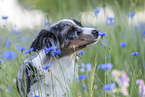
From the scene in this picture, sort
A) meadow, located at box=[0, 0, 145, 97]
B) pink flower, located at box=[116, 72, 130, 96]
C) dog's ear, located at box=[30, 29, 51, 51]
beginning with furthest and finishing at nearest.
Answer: dog's ear, located at box=[30, 29, 51, 51] → meadow, located at box=[0, 0, 145, 97] → pink flower, located at box=[116, 72, 130, 96]

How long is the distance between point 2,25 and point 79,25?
108 cm

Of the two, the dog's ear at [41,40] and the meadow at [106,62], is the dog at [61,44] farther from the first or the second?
the meadow at [106,62]

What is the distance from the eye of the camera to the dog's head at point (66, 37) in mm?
2691

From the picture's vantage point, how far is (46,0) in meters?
15.9

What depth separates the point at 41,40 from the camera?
8.88 ft

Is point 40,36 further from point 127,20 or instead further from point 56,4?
point 56,4

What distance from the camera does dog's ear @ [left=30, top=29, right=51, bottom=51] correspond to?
2.68m

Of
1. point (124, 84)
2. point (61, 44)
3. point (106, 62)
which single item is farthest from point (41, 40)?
point (124, 84)

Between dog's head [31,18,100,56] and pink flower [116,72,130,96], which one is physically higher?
dog's head [31,18,100,56]

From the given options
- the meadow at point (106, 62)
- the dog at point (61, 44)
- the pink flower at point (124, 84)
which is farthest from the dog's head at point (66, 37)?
the pink flower at point (124, 84)

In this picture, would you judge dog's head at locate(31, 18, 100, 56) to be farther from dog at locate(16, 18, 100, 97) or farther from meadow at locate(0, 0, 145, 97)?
meadow at locate(0, 0, 145, 97)

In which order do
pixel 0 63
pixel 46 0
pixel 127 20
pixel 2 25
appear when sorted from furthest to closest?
pixel 46 0, pixel 127 20, pixel 2 25, pixel 0 63

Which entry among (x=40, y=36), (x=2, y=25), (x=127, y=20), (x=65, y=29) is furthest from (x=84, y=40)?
(x=127, y=20)

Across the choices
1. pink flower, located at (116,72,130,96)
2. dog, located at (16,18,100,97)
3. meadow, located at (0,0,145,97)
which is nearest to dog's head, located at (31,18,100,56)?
dog, located at (16,18,100,97)
